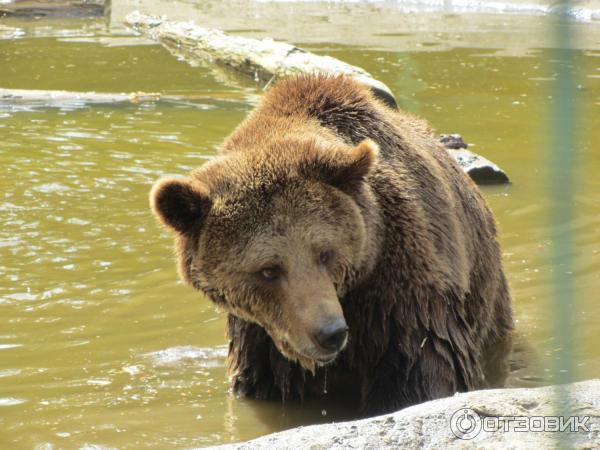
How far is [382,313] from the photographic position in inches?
187

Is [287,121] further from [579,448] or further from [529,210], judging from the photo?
[529,210]

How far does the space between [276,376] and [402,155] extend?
1.31 metres

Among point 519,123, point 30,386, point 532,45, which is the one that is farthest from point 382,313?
point 532,45

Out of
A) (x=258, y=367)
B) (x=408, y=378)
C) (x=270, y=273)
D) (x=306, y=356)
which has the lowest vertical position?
(x=258, y=367)

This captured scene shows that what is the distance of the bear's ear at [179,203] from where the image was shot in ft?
13.9

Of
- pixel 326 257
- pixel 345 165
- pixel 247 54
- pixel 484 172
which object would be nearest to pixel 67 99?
pixel 247 54

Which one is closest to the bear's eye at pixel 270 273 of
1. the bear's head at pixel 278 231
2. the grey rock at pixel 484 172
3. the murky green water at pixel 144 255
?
the bear's head at pixel 278 231

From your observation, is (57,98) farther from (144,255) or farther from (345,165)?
(345,165)

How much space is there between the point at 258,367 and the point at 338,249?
1222 mm

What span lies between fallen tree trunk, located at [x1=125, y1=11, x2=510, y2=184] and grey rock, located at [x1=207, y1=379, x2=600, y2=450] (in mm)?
6145

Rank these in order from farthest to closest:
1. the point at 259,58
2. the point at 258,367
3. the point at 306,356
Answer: the point at 259,58 < the point at 258,367 < the point at 306,356

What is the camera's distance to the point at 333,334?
13.2 feet

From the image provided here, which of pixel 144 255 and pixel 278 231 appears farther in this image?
pixel 144 255

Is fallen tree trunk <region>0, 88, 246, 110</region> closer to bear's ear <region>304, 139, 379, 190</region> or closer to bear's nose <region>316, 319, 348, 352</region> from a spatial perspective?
bear's ear <region>304, 139, 379, 190</region>
